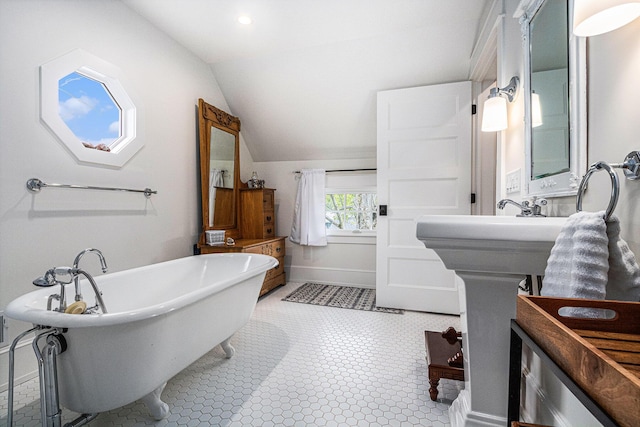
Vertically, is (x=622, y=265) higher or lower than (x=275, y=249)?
higher

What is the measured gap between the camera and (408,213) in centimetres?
289

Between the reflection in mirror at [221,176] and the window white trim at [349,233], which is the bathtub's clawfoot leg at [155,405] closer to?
the reflection in mirror at [221,176]

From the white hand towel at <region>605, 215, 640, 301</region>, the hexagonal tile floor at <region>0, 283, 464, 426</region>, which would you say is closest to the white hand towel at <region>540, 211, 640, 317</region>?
the white hand towel at <region>605, 215, 640, 301</region>

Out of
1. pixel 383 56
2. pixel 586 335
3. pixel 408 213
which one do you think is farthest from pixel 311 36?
pixel 586 335

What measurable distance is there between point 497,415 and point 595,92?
130 centimetres

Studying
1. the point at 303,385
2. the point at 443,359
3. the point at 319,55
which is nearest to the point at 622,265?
the point at 443,359

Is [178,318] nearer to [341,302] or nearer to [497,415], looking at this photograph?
[497,415]

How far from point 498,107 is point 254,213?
2.78 meters

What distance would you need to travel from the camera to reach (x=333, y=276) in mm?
3895

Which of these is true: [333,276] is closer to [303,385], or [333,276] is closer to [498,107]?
[303,385]

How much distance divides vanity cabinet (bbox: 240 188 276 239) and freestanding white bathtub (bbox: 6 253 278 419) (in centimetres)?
176

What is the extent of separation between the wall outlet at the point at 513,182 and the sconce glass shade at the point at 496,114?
28 cm

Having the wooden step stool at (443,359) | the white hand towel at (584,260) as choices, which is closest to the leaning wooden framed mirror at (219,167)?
the wooden step stool at (443,359)

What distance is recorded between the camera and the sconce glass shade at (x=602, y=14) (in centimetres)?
68
